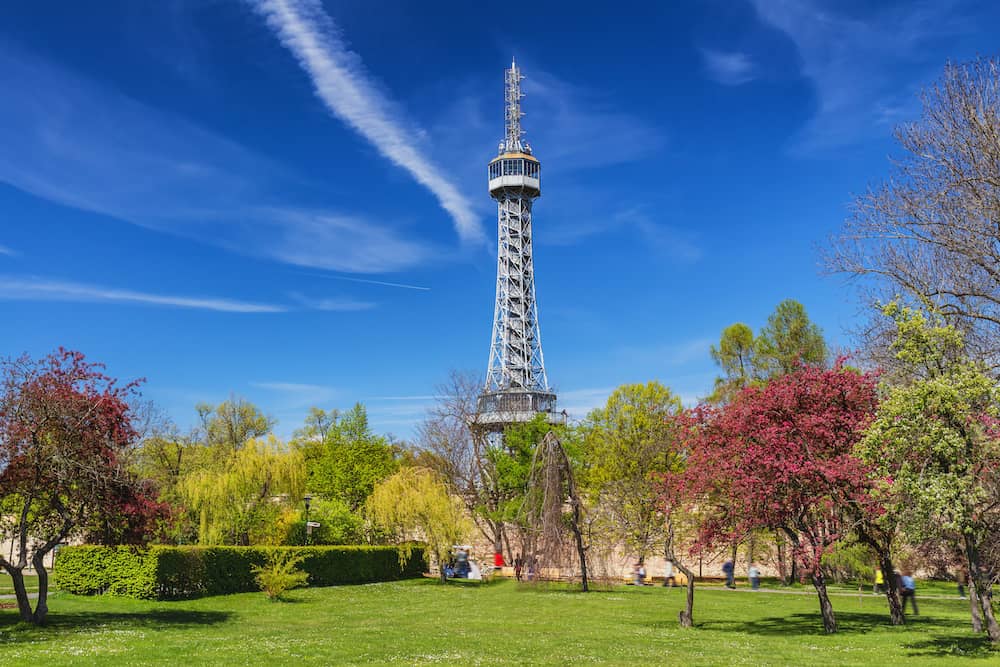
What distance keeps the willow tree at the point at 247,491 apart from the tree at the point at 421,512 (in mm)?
4325

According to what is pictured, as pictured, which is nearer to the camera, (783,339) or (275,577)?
(275,577)

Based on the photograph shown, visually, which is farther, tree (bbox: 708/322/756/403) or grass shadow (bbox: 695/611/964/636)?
tree (bbox: 708/322/756/403)

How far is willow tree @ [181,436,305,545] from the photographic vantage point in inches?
1275

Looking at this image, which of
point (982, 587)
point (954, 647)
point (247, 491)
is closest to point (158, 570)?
point (247, 491)

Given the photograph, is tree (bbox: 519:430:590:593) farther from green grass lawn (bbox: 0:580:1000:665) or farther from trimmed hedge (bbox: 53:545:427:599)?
trimmed hedge (bbox: 53:545:427:599)

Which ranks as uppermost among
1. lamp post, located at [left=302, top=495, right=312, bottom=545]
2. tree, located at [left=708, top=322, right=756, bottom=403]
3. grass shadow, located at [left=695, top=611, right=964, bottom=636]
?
tree, located at [left=708, top=322, right=756, bottom=403]

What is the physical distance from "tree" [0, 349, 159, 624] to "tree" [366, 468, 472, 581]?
58.5 ft

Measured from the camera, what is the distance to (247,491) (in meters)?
34.1

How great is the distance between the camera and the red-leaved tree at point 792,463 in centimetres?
1789

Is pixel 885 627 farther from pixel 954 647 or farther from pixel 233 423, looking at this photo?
pixel 233 423

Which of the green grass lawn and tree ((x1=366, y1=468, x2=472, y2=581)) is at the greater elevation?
tree ((x1=366, y1=468, x2=472, y2=581))

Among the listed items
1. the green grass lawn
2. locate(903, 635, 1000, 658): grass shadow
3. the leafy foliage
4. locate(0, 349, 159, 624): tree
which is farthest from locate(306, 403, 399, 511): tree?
locate(903, 635, 1000, 658): grass shadow

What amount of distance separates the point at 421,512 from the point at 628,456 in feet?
39.6

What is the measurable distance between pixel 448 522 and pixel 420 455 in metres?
12.9
